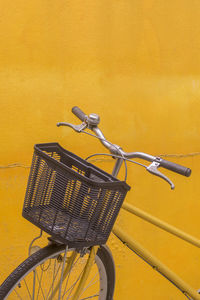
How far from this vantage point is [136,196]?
132 inches

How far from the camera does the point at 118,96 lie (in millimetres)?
3168

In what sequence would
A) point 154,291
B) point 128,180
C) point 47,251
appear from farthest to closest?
point 154,291, point 128,180, point 47,251

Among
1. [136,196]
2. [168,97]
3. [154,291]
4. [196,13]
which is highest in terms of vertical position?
[196,13]

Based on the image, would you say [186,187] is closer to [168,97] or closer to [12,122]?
[168,97]

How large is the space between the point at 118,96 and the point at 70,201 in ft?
4.66

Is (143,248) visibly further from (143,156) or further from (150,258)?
(143,156)

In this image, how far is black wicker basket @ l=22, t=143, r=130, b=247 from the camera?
1863 millimetres

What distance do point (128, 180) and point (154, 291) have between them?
0.90 m

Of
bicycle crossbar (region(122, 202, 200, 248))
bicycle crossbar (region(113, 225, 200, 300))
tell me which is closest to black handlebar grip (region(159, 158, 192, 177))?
bicycle crossbar (region(122, 202, 200, 248))

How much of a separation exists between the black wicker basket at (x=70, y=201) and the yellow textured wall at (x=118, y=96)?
38.2 inches

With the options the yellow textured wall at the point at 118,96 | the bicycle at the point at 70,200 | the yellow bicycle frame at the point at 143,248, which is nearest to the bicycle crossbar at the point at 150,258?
the yellow bicycle frame at the point at 143,248

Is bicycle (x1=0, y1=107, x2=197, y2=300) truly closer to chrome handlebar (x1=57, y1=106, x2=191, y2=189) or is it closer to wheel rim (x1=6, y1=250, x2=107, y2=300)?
chrome handlebar (x1=57, y1=106, x2=191, y2=189)

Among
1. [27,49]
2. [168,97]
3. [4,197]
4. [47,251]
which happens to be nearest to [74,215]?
[47,251]

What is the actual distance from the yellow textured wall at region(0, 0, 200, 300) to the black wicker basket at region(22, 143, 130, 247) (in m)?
0.97
